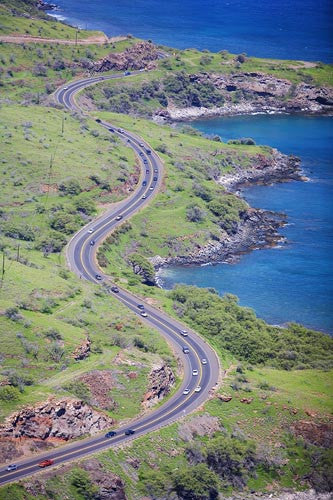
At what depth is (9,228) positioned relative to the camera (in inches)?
6102

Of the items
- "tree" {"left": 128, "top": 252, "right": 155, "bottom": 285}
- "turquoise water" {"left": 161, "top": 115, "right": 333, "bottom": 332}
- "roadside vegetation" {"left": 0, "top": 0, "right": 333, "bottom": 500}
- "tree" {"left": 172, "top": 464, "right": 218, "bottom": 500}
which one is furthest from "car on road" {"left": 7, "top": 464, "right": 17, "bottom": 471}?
"tree" {"left": 128, "top": 252, "right": 155, "bottom": 285}

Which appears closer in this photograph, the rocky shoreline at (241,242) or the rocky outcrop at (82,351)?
the rocky outcrop at (82,351)

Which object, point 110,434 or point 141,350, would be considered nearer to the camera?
point 110,434

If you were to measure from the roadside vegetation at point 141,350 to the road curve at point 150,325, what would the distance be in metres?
1.43

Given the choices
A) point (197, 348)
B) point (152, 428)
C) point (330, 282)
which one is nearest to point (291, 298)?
point (330, 282)

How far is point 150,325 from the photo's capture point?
13038cm

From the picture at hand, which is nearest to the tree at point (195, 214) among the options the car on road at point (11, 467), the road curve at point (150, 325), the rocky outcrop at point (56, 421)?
the road curve at point (150, 325)

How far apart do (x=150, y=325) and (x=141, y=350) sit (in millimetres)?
9154

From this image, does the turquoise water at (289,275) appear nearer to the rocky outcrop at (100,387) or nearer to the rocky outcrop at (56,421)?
the rocky outcrop at (100,387)

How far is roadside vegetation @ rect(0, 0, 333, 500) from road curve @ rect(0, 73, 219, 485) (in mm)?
1432

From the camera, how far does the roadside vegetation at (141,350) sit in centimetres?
A: 10375

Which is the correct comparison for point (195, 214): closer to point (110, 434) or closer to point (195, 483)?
point (110, 434)

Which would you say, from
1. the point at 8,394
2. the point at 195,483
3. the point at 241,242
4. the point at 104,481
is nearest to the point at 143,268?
the point at 241,242

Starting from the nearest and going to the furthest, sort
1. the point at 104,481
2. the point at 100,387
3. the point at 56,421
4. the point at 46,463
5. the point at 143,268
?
the point at 46,463
the point at 104,481
the point at 56,421
the point at 100,387
the point at 143,268
